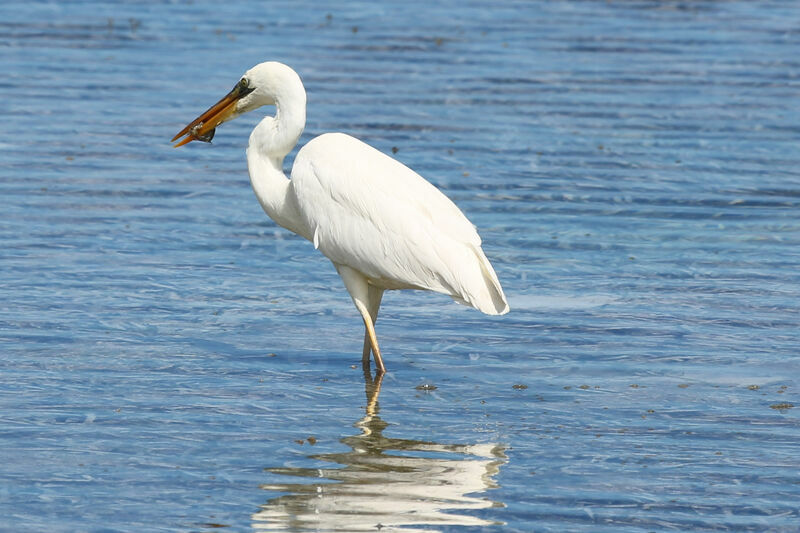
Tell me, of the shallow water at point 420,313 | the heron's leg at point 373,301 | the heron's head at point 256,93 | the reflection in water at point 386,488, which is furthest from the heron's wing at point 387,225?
the reflection in water at point 386,488

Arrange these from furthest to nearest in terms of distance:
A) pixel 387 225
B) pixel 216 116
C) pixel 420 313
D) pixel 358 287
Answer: pixel 420 313 → pixel 216 116 → pixel 358 287 → pixel 387 225

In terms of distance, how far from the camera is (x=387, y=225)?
7066mm

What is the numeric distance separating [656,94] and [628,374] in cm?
738

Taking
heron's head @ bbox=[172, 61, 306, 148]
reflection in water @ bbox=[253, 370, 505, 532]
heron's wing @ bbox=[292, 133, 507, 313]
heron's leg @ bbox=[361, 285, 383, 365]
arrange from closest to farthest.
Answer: reflection in water @ bbox=[253, 370, 505, 532]
heron's wing @ bbox=[292, 133, 507, 313]
heron's leg @ bbox=[361, 285, 383, 365]
heron's head @ bbox=[172, 61, 306, 148]

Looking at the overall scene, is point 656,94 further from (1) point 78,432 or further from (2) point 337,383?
(1) point 78,432

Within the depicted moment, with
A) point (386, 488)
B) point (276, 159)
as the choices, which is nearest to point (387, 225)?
point (276, 159)

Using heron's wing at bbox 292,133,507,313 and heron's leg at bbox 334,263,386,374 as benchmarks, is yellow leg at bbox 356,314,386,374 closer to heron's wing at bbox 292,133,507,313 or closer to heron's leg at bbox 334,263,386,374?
heron's leg at bbox 334,263,386,374

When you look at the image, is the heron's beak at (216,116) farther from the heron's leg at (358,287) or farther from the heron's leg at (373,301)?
the heron's leg at (373,301)

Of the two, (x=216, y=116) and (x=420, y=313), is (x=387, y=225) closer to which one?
(x=420, y=313)

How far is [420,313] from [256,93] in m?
1.56

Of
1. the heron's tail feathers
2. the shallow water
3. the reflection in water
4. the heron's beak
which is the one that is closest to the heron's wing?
the heron's tail feathers

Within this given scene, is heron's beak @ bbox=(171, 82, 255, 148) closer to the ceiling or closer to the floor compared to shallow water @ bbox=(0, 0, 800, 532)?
closer to the ceiling

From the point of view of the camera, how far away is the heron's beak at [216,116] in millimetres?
7766

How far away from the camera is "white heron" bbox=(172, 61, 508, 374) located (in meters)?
6.96
